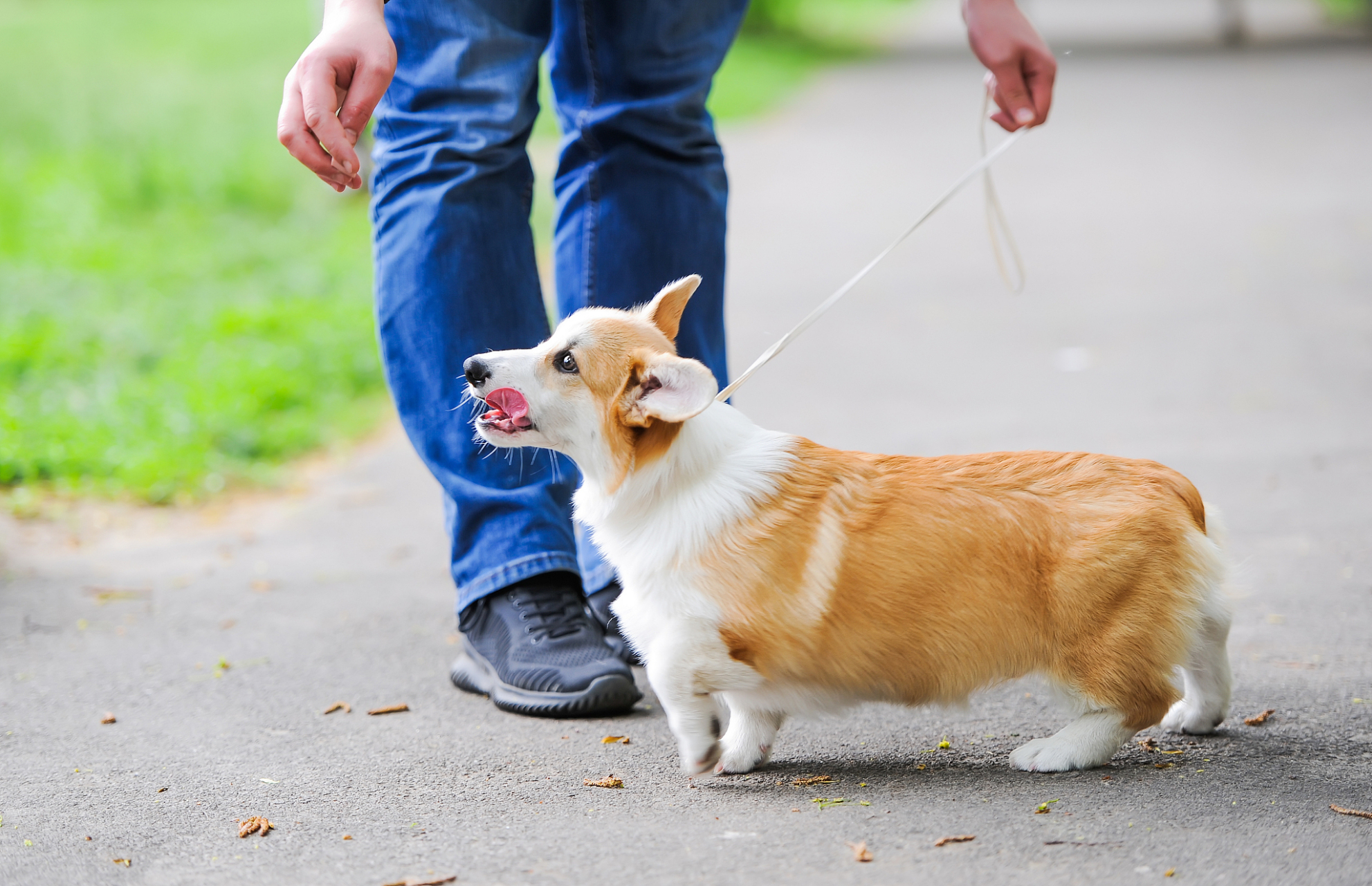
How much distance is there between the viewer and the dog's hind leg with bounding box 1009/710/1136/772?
1958mm

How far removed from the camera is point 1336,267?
20.6 ft

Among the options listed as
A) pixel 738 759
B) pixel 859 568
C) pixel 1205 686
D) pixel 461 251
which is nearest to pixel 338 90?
pixel 461 251

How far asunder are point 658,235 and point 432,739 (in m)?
1.03

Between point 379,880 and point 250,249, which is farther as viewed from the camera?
point 250,249

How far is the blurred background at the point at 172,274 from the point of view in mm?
4371

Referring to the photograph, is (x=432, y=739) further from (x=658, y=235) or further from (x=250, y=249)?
(x=250, y=249)

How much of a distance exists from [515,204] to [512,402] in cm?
70

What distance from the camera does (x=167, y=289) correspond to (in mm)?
6578

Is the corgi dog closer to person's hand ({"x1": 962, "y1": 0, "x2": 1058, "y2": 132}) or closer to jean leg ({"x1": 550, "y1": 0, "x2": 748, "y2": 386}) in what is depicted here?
jean leg ({"x1": 550, "y1": 0, "x2": 748, "y2": 386})

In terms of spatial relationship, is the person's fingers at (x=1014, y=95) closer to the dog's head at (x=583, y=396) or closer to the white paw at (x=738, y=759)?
the dog's head at (x=583, y=396)

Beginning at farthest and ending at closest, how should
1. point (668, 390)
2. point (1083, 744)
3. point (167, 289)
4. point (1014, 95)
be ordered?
point (167, 289) → point (1014, 95) → point (1083, 744) → point (668, 390)

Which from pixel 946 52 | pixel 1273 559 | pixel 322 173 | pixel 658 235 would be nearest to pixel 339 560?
pixel 658 235

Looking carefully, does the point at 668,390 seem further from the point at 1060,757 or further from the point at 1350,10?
the point at 1350,10

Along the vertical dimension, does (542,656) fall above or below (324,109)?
below
